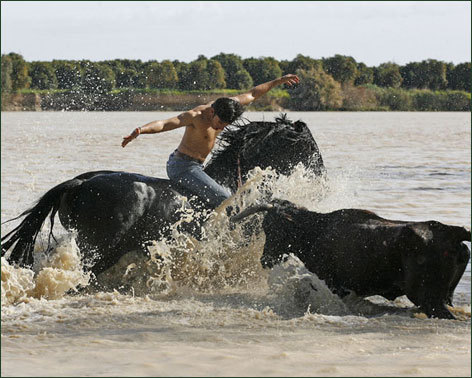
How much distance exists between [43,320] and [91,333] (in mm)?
649

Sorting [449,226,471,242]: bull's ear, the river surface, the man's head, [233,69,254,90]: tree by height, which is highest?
[233,69,254,90]: tree

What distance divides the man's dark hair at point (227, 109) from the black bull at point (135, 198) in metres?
0.37

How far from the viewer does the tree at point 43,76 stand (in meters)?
35.2

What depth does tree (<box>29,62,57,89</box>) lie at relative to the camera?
115 feet

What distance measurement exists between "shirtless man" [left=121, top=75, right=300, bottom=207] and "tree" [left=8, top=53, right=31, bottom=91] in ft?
108

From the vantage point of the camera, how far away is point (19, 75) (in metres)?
39.2

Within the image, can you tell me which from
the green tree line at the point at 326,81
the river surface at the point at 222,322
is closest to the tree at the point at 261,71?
the green tree line at the point at 326,81

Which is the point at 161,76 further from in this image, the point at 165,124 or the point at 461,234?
the point at 461,234

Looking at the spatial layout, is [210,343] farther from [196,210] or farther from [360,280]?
[196,210]

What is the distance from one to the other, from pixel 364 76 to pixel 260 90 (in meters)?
41.5

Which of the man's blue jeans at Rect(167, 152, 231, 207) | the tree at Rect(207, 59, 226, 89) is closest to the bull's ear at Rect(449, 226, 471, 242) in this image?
the man's blue jeans at Rect(167, 152, 231, 207)

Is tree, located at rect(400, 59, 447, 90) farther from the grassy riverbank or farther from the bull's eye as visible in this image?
the bull's eye

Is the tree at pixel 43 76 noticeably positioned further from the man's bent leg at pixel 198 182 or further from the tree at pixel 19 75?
the man's bent leg at pixel 198 182

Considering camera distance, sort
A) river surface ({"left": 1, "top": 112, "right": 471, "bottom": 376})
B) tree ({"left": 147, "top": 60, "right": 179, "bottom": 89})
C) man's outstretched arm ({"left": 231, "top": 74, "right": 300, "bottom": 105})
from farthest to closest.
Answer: tree ({"left": 147, "top": 60, "right": 179, "bottom": 89})
man's outstretched arm ({"left": 231, "top": 74, "right": 300, "bottom": 105})
river surface ({"left": 1, "top": 112, "right": 471, "bottom": 376})
